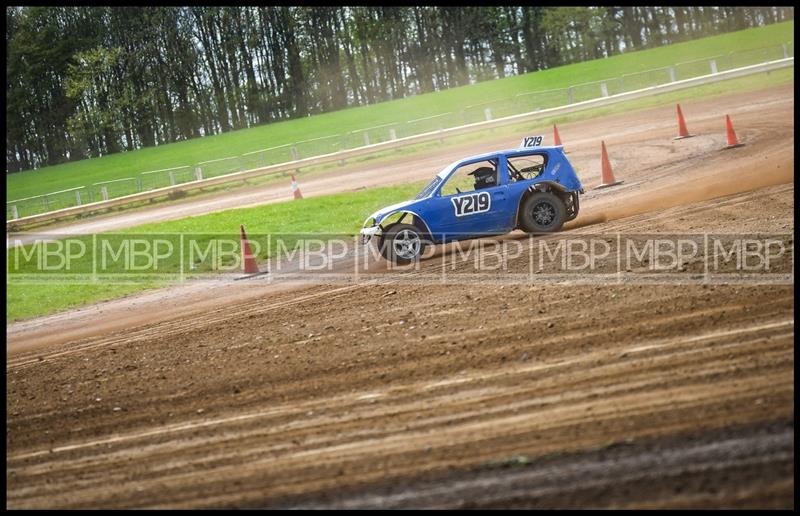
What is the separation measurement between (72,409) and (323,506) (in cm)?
462

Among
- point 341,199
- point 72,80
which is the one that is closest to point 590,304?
point 341,199

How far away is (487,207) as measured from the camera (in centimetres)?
1410

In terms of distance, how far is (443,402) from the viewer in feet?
23.9

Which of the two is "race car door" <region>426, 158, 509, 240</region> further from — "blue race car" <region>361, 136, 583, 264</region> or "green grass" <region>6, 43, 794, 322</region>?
"green grass" <region>6, 43, 794, 322</region>

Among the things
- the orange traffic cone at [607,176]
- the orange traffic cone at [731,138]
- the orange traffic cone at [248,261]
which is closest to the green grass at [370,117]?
the orange traffic cone at [731,138]

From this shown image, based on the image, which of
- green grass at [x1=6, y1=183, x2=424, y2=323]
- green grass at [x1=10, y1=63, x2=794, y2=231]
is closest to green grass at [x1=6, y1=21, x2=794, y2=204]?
green grass at [x1=10, y1=63, x2=794, y2=231]

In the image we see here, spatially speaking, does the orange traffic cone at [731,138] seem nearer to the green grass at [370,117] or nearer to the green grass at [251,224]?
the green grass at [251,224]

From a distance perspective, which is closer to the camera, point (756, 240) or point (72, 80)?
point (756, 240)

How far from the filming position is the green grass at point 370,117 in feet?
139

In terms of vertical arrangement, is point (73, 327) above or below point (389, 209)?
below

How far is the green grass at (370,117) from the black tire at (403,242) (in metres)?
28.7

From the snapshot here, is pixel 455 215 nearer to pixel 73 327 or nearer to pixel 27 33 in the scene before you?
pixel 73 327

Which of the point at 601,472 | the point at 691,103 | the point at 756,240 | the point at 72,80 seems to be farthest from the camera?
the point at 72,80

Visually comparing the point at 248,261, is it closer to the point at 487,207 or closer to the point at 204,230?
the point at 487,207
